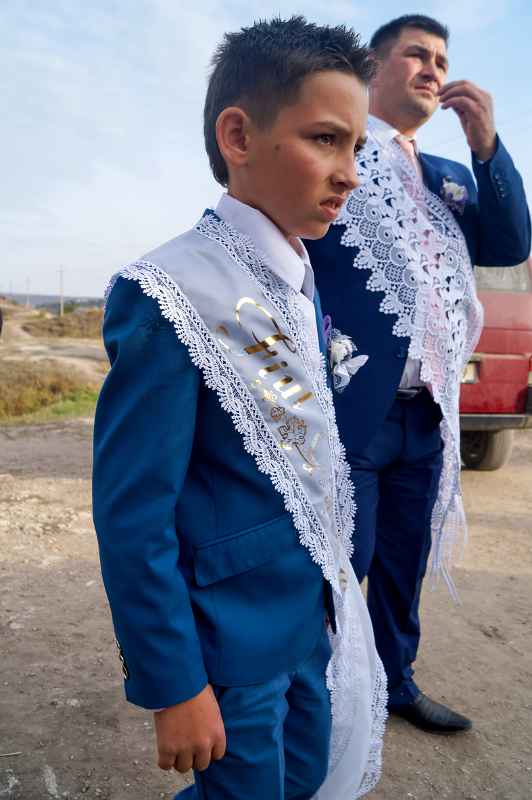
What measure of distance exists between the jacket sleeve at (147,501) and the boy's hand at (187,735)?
3 centimetres

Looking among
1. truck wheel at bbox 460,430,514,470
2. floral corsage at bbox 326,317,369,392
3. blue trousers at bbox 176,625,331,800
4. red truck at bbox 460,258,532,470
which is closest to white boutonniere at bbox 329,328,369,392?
floral corsage at bbox 326,317,369,392

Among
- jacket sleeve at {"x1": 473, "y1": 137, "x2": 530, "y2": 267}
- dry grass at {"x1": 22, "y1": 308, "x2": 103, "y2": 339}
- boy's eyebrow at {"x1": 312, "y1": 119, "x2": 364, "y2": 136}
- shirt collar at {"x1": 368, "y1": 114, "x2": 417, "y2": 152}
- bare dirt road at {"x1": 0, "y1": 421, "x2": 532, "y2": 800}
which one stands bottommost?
bare dirt road at {"x1": 0, "y1": 421, "x2": 532, "y2": 800}

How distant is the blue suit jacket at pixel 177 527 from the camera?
109 centimetres

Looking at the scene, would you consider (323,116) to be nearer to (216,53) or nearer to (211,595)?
(216,53)

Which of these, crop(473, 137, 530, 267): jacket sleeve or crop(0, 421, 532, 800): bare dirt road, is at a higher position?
crop(473, 137, 530, 267): jacket sleeve

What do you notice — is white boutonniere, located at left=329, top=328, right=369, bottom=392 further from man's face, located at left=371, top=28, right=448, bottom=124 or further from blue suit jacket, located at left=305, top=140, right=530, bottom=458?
man's face, located at left=371, top=28, right=448, bottom=124

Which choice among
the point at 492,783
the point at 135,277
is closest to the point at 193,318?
the point at 135,277

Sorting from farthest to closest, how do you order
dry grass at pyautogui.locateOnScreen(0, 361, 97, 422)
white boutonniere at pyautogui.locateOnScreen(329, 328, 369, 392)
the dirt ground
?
1. the dirt ground
2. dry grass at pyautogui.locateOnScreen(0, 361, 97, 422)
3. white boutonniere at pyautogui.locateOnScreen(329, 328, 369, 392)

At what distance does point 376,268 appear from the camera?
2.01 m

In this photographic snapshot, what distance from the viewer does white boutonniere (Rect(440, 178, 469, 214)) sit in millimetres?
2193

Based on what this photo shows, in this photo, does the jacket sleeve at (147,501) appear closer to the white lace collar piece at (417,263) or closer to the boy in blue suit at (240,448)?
the boy in blue suit at (240,448)

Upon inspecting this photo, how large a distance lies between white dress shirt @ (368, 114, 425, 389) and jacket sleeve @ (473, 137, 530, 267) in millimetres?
274

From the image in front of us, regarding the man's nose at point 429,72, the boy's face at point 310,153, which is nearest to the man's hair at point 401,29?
the man's nose at point 429,72

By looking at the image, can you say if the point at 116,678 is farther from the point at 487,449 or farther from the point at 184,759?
the point at 487,449
